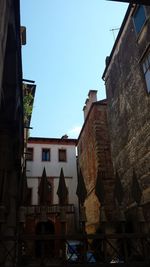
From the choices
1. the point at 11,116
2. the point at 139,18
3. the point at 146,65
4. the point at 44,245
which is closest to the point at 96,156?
the point at 146,65

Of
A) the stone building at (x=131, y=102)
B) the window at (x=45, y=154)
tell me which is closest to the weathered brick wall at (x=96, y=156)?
the stone building at (x=131, y=102)

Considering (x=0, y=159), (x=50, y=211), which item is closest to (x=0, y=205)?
(x=0, y=159)

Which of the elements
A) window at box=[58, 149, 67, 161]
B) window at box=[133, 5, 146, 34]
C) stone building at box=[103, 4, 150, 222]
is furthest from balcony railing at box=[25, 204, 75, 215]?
window at box=[133, 5, 146, 34]

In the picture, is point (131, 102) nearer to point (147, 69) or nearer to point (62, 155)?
point (147, 69)

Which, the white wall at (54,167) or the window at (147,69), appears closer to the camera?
the window at (147,69)

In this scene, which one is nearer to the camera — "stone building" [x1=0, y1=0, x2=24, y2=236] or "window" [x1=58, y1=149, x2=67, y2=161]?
"stone building" [x1=0, y1=0, x2=24, y2=236]

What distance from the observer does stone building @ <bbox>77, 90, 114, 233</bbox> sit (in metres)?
18.0

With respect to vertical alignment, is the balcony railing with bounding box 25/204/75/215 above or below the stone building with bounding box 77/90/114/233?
below

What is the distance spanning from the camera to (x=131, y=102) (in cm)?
1271

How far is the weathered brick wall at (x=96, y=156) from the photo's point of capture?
1828 cm

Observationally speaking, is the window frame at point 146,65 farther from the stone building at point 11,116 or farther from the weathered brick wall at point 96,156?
the weathered brick wall at point 96,156

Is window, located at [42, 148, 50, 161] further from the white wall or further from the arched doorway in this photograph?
the arched doorway

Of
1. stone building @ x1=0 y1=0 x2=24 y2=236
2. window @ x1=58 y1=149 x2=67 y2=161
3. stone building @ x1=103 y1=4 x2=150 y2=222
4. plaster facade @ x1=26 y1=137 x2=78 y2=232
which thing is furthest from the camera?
window @ x1=58 y1=149 x2=67 y2=161

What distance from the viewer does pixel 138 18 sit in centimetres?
1228
